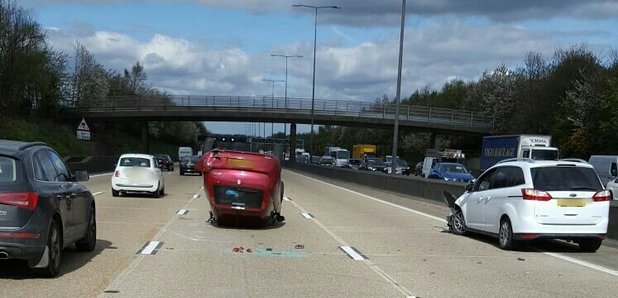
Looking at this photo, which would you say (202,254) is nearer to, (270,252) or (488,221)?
(270,252)

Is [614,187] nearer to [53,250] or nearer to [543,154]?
[543,154]

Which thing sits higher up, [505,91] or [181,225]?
[505,91]

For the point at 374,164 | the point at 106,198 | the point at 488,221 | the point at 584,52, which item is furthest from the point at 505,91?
the point at 488,221

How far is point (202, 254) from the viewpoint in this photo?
36.8 feet

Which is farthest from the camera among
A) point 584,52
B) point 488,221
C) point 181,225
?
point 584,52

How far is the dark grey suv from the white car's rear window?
15707 mm

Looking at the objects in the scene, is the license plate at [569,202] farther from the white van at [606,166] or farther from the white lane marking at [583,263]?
the white van at [606,166]

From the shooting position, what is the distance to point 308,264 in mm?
10469

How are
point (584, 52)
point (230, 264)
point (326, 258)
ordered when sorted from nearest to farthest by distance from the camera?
point (230, 264) < point (326, 258) < point (584, 52)

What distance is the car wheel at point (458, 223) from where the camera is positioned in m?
15.0

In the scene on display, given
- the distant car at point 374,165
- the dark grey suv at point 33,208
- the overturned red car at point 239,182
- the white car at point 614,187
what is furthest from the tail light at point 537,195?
the distant car at point 374,165

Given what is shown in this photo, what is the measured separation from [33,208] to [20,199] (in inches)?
7.0

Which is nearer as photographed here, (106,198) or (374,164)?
(106,198)

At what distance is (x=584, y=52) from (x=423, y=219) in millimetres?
55793
